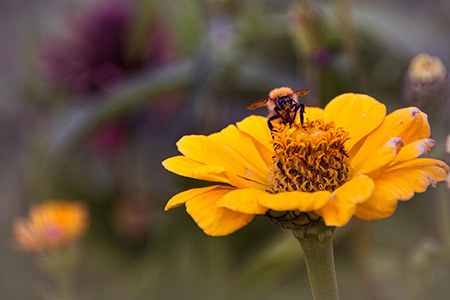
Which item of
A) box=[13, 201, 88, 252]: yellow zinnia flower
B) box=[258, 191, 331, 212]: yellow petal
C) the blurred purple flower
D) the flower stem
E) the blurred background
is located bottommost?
A: the flower stem

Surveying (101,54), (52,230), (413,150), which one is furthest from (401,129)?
(101,54)

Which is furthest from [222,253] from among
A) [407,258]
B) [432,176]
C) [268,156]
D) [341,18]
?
[432,176]

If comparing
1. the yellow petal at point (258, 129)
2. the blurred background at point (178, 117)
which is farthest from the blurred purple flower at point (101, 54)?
the yellow petal at point (258, 129)

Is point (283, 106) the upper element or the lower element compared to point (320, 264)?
upper

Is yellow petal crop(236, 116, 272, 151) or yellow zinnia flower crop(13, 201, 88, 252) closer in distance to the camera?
yellow petal crop(236, 116, 272, 151)

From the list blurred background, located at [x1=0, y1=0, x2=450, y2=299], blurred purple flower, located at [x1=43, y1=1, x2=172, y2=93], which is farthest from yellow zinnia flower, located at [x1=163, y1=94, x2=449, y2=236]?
blurred purple flower, located at [x1=43, y1=1, x2=172, y2=93]

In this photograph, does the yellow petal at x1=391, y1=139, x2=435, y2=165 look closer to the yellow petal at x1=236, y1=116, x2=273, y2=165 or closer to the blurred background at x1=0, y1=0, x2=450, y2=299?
the yellow petal at x1=236, y1=116, x2=273, y2=165

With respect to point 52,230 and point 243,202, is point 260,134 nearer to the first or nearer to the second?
point 243,202
